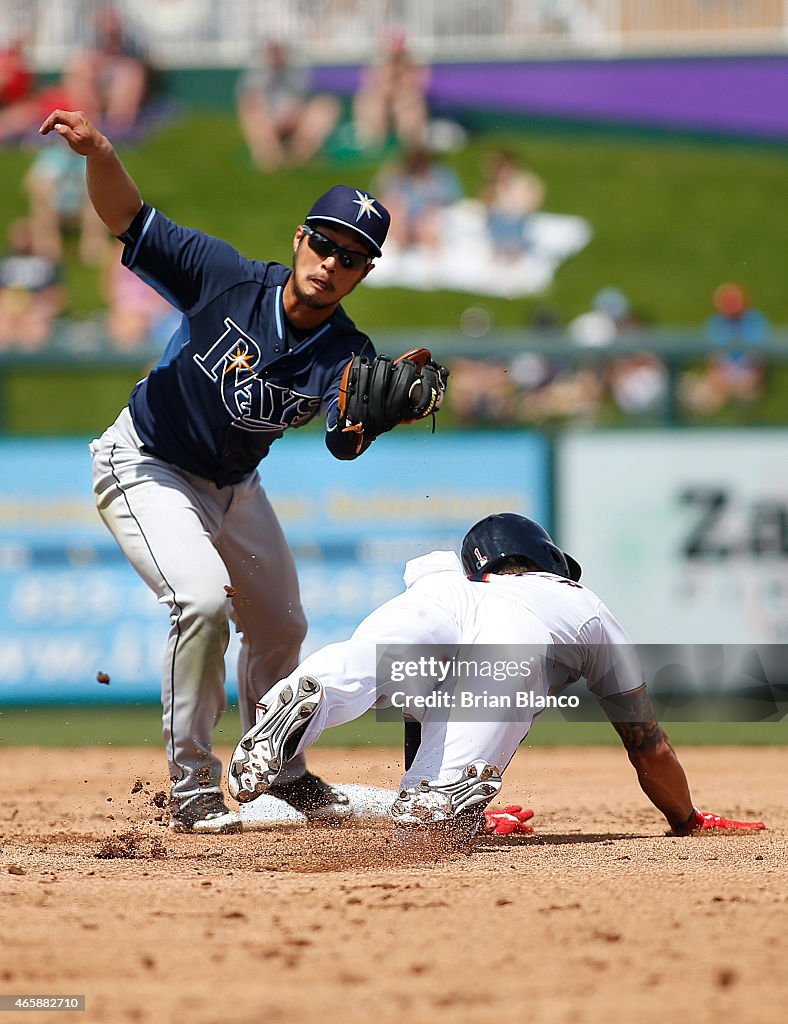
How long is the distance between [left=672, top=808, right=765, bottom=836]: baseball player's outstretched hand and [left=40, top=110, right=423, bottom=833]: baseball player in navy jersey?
1.54 m

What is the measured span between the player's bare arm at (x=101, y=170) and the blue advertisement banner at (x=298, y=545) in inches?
152

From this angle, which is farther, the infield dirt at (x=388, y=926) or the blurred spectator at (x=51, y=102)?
the blurred spectator at (x=51, y=102)

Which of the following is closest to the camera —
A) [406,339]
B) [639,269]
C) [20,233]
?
[406,339]

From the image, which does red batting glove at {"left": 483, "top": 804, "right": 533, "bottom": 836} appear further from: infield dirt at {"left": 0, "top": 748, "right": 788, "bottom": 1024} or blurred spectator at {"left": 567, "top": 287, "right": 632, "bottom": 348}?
blurred spectator at {"left": 567, "top": 287, "right": 632, "bottom": 348}

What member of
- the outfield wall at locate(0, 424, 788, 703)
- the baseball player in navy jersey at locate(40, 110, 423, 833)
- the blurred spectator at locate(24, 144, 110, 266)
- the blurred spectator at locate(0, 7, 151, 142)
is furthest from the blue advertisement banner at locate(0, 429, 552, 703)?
the blurred spectator at locate(0, 7, 151, 142)

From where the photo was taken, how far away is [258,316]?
4.88 metres

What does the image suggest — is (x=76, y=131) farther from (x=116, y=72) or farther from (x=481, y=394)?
(x=116, y=72)

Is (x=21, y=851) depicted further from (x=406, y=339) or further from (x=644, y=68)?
(x=644, y=68)

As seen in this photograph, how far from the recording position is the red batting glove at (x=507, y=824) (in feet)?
16.6

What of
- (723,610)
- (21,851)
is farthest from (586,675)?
(723,610)

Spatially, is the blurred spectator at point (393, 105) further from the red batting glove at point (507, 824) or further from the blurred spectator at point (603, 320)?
the red batting glove at point (507, 824)

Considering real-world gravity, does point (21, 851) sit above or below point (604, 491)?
below

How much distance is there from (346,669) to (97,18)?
15.5 meters

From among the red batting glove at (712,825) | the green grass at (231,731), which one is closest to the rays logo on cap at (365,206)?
the red batting glove at (712,825)
